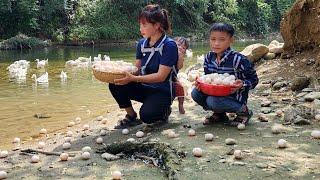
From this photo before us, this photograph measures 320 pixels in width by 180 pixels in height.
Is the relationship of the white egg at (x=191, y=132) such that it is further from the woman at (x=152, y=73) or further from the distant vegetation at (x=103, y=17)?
the distant vegetation at (x=103, y=17)

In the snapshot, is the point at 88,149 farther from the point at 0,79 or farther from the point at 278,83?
the point at 0,79

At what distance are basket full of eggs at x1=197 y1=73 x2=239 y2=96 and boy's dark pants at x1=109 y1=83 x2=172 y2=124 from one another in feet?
1.90

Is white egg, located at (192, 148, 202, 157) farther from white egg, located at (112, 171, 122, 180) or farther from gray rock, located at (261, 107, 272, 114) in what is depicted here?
gray rock, located at (261, 107, 272, 114)

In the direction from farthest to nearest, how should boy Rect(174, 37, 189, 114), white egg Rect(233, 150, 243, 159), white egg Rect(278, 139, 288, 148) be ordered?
boy Rect(174, 37, 189, 114) < white egg Rect(278, 139, 288, 148) < white egg Rect(233, 150, 243, 159)

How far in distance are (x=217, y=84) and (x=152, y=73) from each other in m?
0.89

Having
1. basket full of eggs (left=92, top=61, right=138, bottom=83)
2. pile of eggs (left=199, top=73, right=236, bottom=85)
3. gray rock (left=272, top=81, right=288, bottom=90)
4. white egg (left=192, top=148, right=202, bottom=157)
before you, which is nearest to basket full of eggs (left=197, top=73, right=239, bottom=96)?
pile of eggs (left=199, top=73, right=236, bottom=85)

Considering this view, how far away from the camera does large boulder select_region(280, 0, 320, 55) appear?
872cm

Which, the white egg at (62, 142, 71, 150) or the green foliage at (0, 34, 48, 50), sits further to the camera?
the green foliage at (0, 34, 48, 50)

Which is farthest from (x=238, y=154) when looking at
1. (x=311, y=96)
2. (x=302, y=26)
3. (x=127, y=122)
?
(x=302, y=26)

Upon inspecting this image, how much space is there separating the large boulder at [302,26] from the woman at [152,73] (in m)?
4.24

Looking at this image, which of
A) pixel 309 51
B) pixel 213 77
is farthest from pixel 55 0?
pixel 213 77

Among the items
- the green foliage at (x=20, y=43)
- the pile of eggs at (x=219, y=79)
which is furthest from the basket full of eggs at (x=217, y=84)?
the green foliage at (x=20, y=43)

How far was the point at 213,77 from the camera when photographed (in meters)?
5.17

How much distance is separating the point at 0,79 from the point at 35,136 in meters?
7.40
